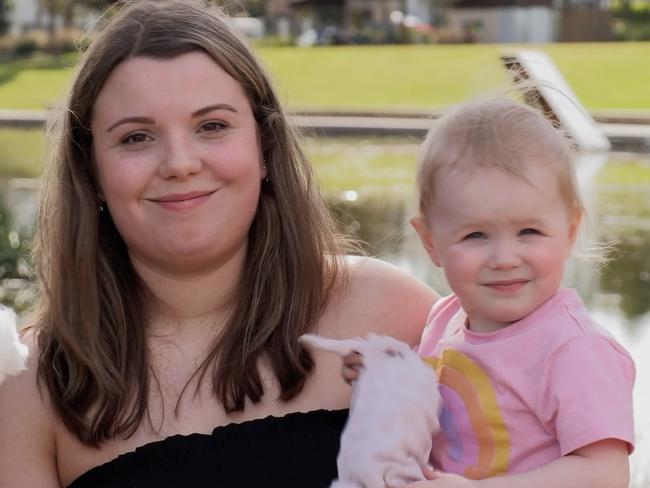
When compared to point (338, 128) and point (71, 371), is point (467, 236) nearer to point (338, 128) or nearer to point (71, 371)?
point (71, 371)

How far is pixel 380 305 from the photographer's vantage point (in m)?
2.60

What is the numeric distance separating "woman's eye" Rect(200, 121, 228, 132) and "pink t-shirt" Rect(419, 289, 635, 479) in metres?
0.63

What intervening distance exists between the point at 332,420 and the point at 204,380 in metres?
0.28

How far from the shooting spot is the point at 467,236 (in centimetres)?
212

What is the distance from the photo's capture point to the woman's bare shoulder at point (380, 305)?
8.43ft

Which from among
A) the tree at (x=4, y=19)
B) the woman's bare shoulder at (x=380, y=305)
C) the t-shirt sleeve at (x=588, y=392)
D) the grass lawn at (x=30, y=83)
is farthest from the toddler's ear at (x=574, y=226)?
the tree at (x=4, y=19)

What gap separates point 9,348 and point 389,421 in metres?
0.71

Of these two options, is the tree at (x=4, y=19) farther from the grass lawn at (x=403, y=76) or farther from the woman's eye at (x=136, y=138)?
the woman's eye at (x=136, y=138)

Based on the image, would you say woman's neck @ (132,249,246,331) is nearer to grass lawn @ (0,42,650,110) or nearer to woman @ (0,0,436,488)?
woman @ (0,0,436,488)

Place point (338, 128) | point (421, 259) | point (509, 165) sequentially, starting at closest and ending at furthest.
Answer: point (509, 165)
point (421, 259)
point (338, 128)

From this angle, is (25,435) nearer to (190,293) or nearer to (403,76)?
(190,293)

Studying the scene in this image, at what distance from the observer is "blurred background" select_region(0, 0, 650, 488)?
6230 millimetres

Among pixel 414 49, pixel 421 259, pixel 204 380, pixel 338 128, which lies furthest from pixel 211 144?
pixel 414 49

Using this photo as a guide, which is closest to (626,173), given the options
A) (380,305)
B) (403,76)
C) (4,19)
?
(380,305)
